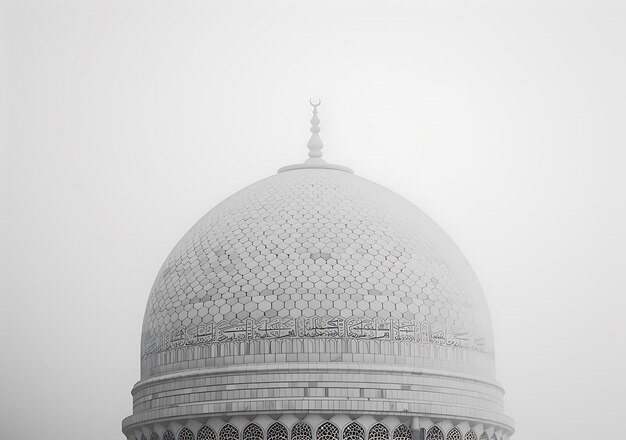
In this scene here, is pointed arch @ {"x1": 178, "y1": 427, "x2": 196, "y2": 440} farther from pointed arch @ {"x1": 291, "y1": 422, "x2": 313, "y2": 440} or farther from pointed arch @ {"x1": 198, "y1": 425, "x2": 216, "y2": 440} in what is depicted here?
pointed arch @ {"x1": 291, "y1": 422, "x2": 313, "y2": 440}

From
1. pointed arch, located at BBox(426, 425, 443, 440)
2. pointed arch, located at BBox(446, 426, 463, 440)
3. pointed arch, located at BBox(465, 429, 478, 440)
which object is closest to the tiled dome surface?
pointed arch, located at BBox(465, 429, 478, 440)

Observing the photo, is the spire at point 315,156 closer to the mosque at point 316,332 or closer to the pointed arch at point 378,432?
the mosque at point 316,332

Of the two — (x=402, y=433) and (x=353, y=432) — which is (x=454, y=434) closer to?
(x=402, y=433)

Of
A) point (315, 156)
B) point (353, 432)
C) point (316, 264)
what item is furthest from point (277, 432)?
point (315, 156)

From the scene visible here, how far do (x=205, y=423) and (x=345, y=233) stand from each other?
14.8 feet

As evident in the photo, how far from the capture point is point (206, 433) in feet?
87.2

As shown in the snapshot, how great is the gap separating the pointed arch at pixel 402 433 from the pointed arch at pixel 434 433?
1.22 feet

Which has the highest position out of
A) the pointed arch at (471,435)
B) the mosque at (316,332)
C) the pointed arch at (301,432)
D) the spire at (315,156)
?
the spire at (315,156)

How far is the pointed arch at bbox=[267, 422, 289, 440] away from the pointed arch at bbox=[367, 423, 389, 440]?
1499 millimetres

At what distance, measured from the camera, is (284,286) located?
26953 mm

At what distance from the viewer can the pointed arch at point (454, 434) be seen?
88.3ft

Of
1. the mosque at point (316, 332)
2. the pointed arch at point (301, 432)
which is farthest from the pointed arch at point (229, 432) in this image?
the pointed arch at point (301, 432)

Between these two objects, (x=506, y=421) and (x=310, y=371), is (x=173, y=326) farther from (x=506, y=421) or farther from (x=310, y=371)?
(x=506, y=421)

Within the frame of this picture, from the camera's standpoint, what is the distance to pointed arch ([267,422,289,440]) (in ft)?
85.4
